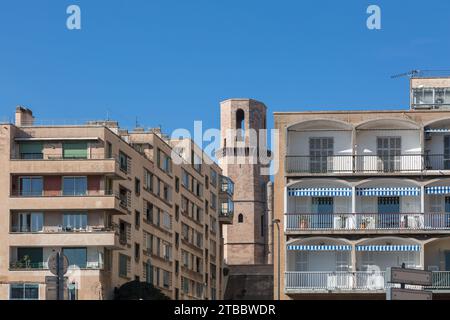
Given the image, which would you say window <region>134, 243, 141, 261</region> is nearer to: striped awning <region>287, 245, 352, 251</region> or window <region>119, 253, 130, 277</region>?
window <region>119, 253, 130, 277</region>

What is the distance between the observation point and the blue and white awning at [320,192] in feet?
194

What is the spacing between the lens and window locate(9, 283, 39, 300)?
242ft

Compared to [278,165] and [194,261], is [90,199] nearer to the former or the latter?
[278,165]

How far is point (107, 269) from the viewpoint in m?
75.6

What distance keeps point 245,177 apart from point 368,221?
272 ft

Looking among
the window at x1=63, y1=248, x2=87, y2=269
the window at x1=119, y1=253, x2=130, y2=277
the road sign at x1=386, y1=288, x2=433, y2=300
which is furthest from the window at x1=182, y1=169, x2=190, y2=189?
the road sign at x1=386, y1=288, x2=433, y2=300

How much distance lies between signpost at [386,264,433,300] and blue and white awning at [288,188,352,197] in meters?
38.4

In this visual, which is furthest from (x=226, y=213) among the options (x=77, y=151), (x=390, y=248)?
(x=390, y=248)

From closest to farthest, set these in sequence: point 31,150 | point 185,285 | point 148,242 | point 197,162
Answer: point 31,150 → point 148,242 → point 185,285 → point 197,162

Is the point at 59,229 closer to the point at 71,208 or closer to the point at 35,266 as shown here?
the point at 71,208

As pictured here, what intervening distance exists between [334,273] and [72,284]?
76.9ft

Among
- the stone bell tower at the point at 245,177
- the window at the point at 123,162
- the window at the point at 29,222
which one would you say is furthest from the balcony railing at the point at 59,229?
the stone bell tower at the point at 245,177

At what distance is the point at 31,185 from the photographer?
2992 inches
